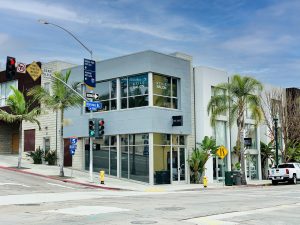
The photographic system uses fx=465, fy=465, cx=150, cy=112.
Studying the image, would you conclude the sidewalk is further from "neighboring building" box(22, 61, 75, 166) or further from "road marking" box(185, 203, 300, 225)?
"road marking" box(185, 203, 300, 225)

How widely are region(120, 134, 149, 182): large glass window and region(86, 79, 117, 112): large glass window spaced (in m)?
2.73

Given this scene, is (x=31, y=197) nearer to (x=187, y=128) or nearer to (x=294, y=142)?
(x=187, y=128)

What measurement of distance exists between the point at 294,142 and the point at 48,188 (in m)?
30.3

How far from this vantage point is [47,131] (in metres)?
41.6

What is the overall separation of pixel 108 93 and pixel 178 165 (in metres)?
7.78

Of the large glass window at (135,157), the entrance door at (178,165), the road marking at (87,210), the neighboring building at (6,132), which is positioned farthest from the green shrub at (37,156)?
the road marking at (87,210)

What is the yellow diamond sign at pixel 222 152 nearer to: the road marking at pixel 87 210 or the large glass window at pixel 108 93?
the large glass window at pixel 108 93

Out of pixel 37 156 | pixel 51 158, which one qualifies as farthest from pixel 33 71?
pixel 37 156

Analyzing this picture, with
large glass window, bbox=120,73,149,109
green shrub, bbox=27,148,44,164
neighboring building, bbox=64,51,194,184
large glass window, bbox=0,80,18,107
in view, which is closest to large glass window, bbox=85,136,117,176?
neighboring building, bbox=64,51,194,184

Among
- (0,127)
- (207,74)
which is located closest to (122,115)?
(207,74)

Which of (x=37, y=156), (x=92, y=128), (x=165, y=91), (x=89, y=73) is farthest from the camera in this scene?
(x=37, y=156)

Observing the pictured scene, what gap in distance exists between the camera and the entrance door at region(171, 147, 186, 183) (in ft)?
114

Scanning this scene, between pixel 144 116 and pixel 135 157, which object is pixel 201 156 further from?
pixel 144 116

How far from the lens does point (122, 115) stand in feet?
114
